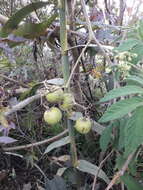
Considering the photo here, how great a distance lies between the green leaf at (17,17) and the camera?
1.03 metres

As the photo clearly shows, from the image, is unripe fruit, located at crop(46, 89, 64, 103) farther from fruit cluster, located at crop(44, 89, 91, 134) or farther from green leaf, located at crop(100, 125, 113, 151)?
green leaf, located at crop(100, 125, 113, 151)

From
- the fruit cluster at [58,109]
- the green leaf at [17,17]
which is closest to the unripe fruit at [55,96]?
the fruit cluster at [58,109]

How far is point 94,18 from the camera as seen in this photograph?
144cm

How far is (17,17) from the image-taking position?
3.40ft

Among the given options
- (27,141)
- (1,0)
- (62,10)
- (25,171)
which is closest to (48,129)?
(27,141)

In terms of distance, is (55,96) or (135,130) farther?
(55,96)

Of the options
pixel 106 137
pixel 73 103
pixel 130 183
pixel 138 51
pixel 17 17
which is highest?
pixel 17 17

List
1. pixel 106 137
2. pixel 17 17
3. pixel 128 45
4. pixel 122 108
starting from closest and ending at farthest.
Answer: pixel 122 108
pixel 128 45
pixel 106 137
pixel 17 17

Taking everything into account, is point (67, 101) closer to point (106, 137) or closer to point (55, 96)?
point (55, 96)

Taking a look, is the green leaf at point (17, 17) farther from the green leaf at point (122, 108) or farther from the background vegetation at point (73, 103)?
the green leaf at point (122, 108)

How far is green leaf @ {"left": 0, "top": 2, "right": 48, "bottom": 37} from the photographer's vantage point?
1.03 m

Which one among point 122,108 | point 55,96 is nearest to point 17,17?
point 55,96

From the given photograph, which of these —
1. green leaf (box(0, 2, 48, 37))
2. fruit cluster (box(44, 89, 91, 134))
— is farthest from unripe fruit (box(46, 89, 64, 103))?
green leaf (box(0, 2, 48, 37))

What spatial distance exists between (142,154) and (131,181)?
398 millimetres
